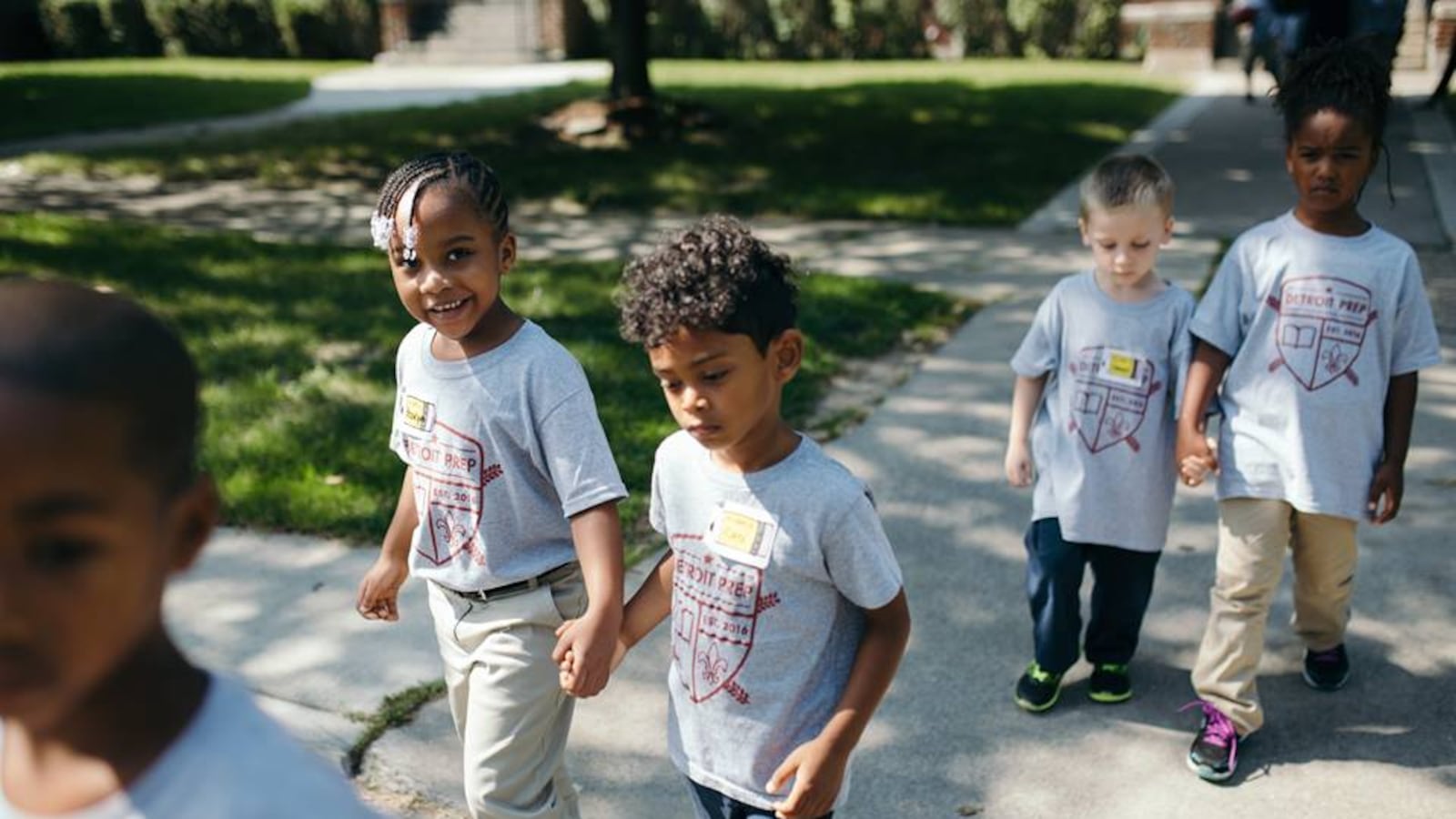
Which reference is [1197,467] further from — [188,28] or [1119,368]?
[188,28]

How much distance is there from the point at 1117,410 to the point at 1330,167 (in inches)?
27.6

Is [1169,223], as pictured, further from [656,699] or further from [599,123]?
[599,123]

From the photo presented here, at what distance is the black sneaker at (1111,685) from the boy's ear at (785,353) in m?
1.74

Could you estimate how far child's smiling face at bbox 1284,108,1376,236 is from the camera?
3115 mm

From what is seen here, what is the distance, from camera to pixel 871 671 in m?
2.23

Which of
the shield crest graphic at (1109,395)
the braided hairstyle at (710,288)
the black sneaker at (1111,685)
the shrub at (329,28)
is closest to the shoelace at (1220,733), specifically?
the black sneaker at (1111,685)

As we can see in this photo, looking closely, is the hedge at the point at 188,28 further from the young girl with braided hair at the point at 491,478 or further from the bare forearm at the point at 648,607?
the bare forearm at the point at 648,607

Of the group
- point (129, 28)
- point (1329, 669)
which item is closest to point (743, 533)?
point (1329, 669)

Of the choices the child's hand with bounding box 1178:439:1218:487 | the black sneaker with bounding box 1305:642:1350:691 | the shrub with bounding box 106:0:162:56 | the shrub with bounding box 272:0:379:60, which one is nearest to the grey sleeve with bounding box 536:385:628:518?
the child's hand with bounding box 1178:439:1218:487

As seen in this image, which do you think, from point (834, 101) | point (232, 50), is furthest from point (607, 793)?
point (232, 50)

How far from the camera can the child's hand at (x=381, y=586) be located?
2.80 meters

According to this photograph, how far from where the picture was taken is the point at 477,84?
67.5 ft

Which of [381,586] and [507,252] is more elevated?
[507,252]

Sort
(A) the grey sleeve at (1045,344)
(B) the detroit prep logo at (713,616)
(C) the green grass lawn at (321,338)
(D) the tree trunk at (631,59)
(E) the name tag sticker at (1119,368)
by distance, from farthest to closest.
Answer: (D) the tree trunk at (631,59) → (C) the green grass lawn at (321,338) → (A) the grey sleeve at (1045,344) → (E) the name tag sticker at (1119,368) → (B) the detroit prep logo at (713,616)
